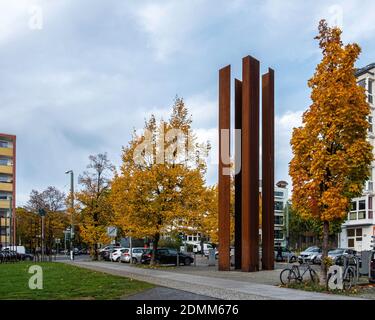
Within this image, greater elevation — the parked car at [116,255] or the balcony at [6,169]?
the balcony at [6,169]

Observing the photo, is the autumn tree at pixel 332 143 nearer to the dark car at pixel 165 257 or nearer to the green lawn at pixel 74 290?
the green lawn at pixel 74 290

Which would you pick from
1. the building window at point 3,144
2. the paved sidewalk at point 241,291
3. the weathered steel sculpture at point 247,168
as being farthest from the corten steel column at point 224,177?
the building window at point 3,144

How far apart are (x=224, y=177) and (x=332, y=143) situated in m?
9.29

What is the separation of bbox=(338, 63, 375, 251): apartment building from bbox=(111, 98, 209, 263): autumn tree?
26.3 metres

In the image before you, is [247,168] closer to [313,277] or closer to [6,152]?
[313,277]

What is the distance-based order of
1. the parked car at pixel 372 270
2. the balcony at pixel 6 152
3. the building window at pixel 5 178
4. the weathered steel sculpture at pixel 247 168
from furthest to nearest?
the balcony at pixel 6 152, the building window at pixel 5 178, the weathered steel sculpture at pixel 247 168, the parked car at pixel 372 270

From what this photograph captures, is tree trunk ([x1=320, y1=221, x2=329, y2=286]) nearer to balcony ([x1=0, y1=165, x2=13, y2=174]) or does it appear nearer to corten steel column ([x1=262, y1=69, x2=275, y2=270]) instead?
corten steel column ([x1=262, y1=69, x2=275, y2=270])

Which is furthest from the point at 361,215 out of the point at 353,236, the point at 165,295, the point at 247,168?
the point at 165,295

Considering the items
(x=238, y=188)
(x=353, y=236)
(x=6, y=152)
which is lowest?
(x=353, y=236)

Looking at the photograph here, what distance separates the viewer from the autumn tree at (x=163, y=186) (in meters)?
31.8

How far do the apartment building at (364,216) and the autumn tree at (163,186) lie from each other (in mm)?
26340

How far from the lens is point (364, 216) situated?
53.8 m

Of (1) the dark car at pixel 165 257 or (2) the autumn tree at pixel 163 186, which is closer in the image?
(2) the autumn tree at pixel 163 186
